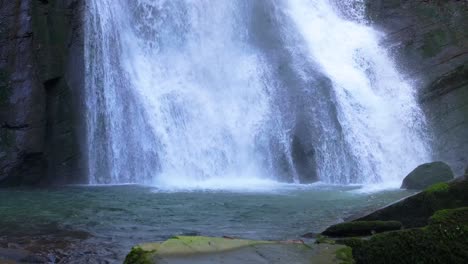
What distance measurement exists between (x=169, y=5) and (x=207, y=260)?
20.6 meters

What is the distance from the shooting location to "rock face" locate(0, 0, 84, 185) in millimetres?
18547

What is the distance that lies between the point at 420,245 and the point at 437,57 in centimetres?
2124

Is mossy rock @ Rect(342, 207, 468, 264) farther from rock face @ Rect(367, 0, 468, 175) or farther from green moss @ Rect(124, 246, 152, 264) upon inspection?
rock face @ Rect(367, 0, 468, 175)

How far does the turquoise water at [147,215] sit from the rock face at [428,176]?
0.79m

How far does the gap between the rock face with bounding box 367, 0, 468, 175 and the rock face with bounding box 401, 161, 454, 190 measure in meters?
3.73

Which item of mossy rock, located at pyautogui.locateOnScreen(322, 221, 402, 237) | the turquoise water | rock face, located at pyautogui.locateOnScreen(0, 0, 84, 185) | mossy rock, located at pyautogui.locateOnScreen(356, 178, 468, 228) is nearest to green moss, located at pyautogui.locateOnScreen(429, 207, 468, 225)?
mossy rock, located at pyautogui.locateOnScreen(322, 221, 402, 237)

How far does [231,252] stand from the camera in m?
3.96

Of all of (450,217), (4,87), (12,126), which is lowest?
(450,217)

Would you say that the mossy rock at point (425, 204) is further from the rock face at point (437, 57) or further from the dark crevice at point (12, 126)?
the dark crevice at point (12, 126)

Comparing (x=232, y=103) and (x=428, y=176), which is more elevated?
(x=232, y=103)

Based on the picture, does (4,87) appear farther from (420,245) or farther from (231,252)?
(420,245)

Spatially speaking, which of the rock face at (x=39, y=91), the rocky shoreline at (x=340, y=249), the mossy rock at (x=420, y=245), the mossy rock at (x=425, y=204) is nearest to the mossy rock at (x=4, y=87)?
the rock face at (x=39, y=91)

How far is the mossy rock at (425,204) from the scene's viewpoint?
5.67m

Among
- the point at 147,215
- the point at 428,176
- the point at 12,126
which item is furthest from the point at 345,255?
the point at 12,126
